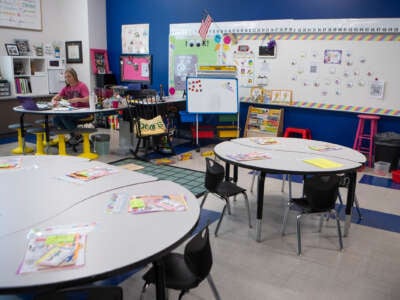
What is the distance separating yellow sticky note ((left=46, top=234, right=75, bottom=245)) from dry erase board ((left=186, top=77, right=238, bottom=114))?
4.56m

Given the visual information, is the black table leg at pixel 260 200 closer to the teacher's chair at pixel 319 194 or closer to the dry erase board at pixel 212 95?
the teacher's chair at pixel 319 194

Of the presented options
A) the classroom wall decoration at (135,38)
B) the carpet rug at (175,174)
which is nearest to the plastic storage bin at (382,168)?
the carpet rug at (175,174)

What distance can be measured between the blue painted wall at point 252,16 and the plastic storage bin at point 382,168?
627 mm

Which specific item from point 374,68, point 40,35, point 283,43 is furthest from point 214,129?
point 40,35

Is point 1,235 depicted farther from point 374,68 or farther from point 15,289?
point 374,68

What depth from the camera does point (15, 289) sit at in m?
1.19

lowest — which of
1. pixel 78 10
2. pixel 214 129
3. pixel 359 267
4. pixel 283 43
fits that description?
pixel 359 267

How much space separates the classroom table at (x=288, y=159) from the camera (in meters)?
2.72

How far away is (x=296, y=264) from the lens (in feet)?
8.82

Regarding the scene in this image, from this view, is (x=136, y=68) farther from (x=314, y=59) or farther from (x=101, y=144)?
(x=314, y=59)

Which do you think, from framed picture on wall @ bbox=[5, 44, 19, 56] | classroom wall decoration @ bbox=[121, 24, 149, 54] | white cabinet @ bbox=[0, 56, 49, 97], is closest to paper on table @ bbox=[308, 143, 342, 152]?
classroom wall decoration @ bbox=[121, 24, 149, 54]

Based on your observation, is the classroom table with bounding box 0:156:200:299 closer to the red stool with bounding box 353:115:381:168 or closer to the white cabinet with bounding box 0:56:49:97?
the red stool with bounding box 353:115:381:168

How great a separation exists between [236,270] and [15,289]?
167 centimetres

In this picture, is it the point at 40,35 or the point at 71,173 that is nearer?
the point at 71,173
